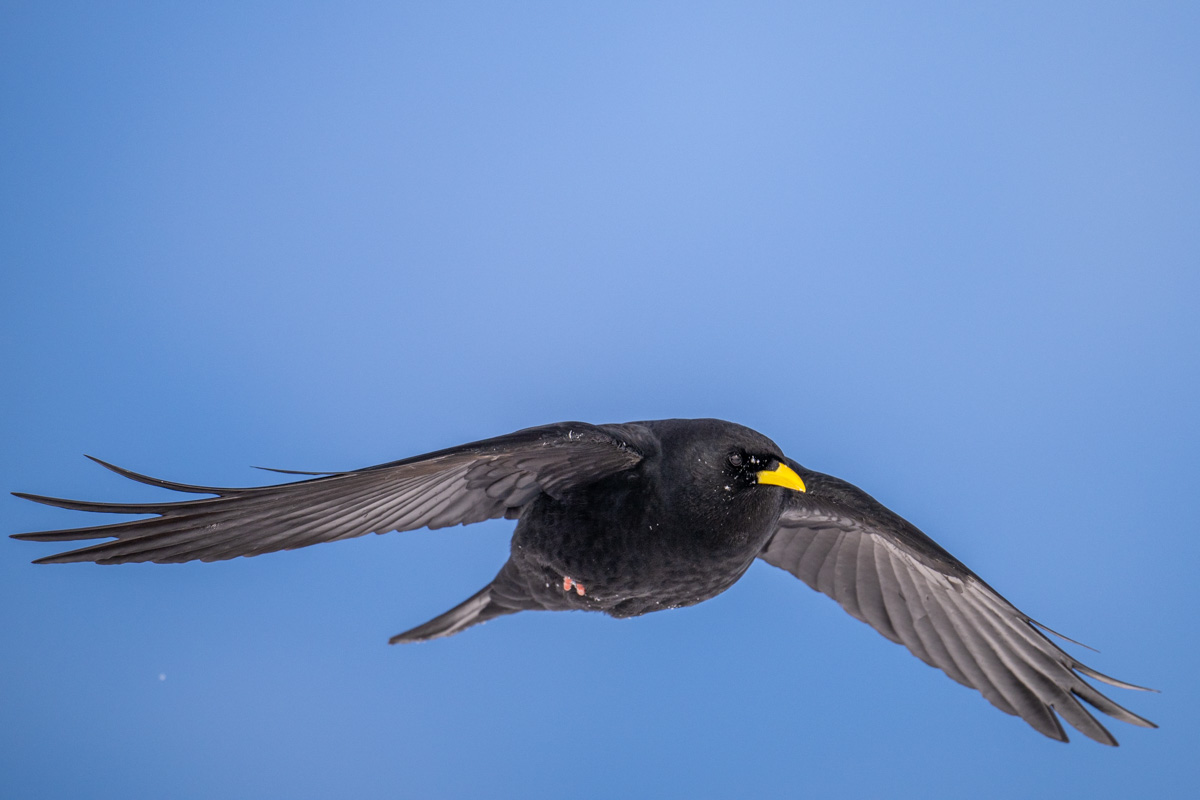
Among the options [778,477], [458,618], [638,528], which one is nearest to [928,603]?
[778,477]

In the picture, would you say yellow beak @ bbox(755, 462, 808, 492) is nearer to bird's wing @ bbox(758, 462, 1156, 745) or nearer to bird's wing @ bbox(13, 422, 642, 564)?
bird's wing @ bbox(758, 462, 1156, 745)

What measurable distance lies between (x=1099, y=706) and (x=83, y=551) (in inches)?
116

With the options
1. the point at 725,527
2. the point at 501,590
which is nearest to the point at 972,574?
the point at 725,527

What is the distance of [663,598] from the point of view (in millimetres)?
2693

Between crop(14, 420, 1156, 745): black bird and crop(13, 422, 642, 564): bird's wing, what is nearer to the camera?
crop(13, 422, 642, 564): bird's wing

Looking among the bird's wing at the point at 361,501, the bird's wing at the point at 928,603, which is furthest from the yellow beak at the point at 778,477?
the bird's wing at the point at 361,501

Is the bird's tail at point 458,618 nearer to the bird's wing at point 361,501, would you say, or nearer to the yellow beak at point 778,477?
the bird's wing at point 361,501

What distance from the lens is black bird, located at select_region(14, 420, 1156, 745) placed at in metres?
2.32

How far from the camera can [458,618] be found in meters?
3.32

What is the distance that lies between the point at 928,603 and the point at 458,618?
1731mm

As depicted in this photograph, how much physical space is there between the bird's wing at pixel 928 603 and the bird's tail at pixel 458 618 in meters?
1.07

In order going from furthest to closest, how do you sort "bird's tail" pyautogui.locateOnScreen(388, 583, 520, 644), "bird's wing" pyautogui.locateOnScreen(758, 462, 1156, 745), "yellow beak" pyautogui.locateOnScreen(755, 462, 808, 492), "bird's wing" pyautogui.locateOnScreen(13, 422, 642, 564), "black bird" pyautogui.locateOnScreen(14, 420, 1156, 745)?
"bird's tail" pyautogui.locateOnScreen(388, 583, 520, 644) → "bird's wing" pyautogui.locateOnScreen(758, 462, 1156, 745) → "yellow beak" pyautogui.locateOnScreen(755, 462, 808, 492) → "black bird" pyautogui.locateOnScreen(14, 420, 1156, 745) → "bird's wing" pyautogui.locateOnScreen(13, 422, 642, 564)

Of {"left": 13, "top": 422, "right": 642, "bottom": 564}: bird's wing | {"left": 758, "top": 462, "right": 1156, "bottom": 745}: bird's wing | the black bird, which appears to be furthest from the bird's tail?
{"left": 758, "top": 462, "right": 1156, "bottom": 745}: bird's wing

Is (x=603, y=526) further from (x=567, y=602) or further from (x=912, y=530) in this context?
(x=912, y=530)
